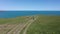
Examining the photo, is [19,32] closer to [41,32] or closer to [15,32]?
[15,32]

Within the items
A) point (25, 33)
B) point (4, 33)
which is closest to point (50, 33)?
point (25, 33)

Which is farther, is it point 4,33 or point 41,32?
point 41,32

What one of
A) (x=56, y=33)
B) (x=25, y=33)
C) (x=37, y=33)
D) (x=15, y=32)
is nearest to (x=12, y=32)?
(x=15, y=32)

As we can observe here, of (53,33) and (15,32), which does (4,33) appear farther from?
→ (53,33)

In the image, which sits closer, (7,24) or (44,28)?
(44,28)

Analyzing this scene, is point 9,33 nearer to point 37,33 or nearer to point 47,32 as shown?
point 37,33

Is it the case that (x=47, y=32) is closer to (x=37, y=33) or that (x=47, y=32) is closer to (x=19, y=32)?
(x=37, y=33)

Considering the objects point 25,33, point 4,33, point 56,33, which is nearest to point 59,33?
point 56,33
